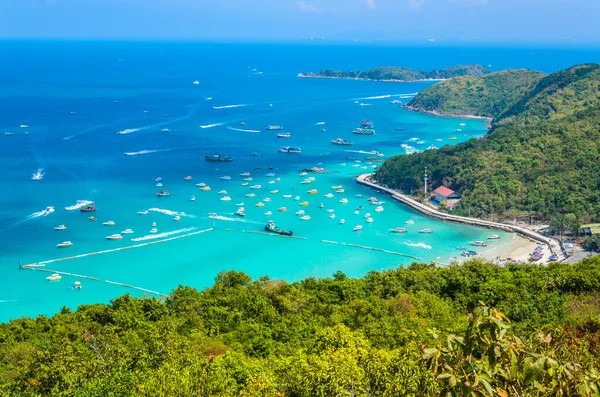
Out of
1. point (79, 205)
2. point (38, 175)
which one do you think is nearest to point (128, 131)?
point (38, 175)

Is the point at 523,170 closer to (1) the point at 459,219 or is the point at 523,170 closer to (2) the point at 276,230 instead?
(1) the point at 459,219

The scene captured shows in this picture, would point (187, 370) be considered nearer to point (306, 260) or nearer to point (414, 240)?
point (306, 260)

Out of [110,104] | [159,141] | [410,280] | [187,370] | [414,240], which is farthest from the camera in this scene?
[110,104]

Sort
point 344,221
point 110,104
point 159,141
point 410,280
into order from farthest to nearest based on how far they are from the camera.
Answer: point 110,104
point 159,141
point 344,221
point 410,280

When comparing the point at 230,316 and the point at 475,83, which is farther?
the point at 475,83

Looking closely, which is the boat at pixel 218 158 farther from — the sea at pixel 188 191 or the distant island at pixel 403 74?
the distant island at pixel 403 74

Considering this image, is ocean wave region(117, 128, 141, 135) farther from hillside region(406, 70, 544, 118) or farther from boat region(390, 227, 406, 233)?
hillside region(406, 70, 544, 118)

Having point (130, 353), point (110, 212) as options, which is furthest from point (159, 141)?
point (130, 353)
